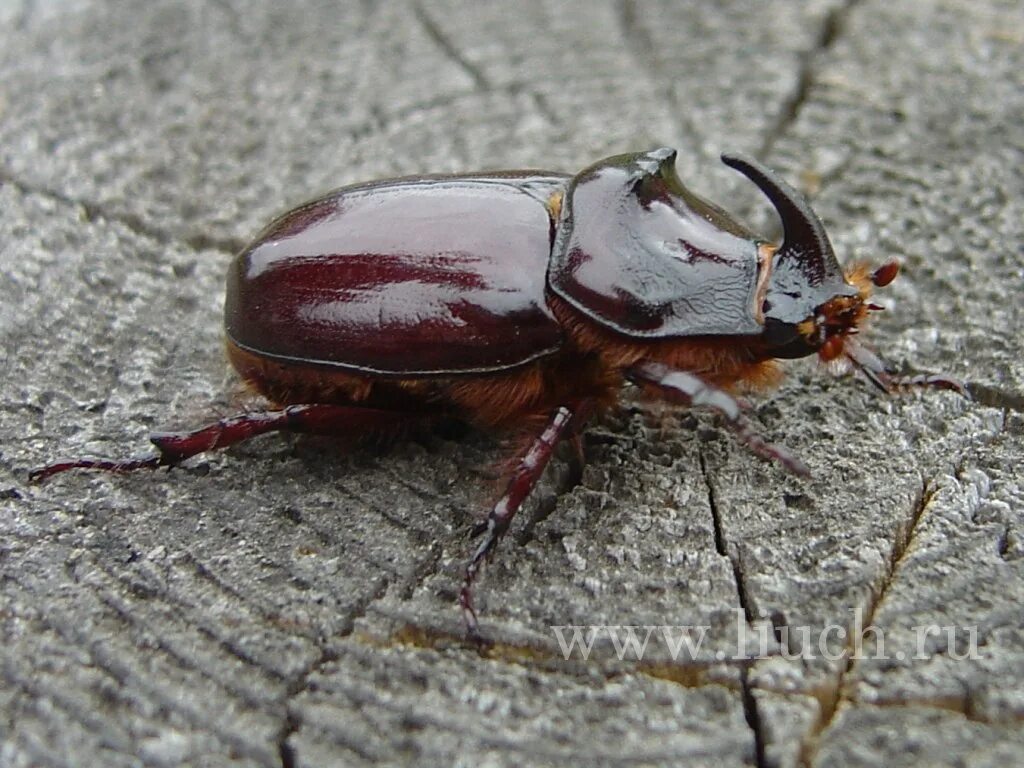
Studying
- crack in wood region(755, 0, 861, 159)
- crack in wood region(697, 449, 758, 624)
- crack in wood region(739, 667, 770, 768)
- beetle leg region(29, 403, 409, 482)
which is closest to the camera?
crack in wood region(739, 667, 770, 768)

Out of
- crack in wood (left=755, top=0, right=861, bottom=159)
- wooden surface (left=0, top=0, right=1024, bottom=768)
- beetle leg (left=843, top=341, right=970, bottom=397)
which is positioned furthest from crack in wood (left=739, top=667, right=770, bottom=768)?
crack in wood (left=755, top=0, right=861, bottom=159)

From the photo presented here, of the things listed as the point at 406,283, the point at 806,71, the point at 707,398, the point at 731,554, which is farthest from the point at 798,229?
the point at 806,71

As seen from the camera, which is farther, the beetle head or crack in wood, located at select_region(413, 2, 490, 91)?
crack in wood, located at select_region(413, 2, 490, 91)

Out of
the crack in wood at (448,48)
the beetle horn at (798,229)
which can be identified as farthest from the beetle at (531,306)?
the crack in wood at (448,48)

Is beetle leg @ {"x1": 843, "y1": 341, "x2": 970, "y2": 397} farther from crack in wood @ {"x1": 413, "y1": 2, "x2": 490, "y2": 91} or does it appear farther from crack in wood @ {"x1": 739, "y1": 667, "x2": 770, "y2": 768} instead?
crack in wood @ {"x1": 413, "y1": 2, "x2": 490, "y2": 91}

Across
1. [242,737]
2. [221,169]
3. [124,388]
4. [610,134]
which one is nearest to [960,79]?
[610,134]

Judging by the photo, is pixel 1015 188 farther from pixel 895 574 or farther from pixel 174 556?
pixel 174 556

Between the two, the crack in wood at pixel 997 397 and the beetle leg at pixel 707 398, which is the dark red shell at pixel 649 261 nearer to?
the beetle leg at pixel 707 398

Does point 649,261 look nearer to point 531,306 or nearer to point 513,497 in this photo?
point 531,306
